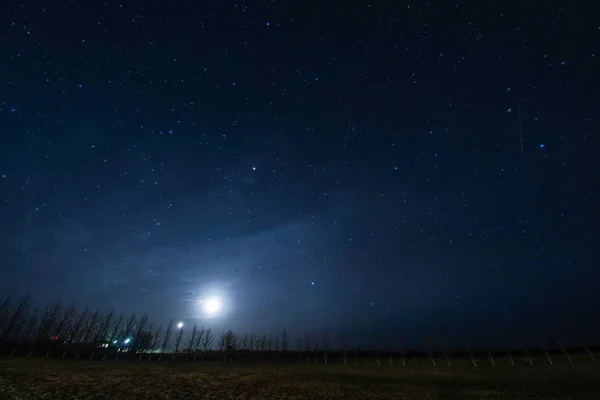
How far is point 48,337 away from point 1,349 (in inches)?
593

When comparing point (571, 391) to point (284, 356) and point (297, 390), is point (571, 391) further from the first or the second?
point (284, 356)

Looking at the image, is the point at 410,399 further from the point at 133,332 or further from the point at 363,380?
the point at 133,332

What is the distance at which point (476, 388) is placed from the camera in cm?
3575

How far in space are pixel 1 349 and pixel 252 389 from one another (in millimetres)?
80363

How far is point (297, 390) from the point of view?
106 ft

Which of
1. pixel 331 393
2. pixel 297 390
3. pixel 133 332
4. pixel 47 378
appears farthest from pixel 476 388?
pixel 133 332

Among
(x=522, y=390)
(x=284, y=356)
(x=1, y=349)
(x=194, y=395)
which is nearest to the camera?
(x=194, y=395)

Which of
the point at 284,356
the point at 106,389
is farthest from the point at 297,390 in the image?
the point at 284,356

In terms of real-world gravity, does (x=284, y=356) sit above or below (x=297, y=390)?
above

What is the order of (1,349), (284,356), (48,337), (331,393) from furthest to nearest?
(284,356) < (48,337) < (1,349) < (331,393)

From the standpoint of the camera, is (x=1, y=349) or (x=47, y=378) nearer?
(x=47, y=378)

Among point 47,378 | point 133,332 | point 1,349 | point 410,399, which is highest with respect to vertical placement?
point 133,332

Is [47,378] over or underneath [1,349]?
underneath

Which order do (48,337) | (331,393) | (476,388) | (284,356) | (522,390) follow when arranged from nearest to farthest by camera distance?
(331,393) → (522,390) → (476,388) → (48,337) → (284,356)
